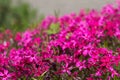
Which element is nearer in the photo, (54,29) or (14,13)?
(54,29)

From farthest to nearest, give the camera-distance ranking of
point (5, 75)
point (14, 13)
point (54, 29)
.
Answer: point (14, 13)
point (54, 29)
point (5, 75)

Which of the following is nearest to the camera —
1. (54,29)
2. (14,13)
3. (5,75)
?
(5,75)

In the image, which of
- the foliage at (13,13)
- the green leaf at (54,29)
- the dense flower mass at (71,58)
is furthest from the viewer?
the foliage at (13,13)

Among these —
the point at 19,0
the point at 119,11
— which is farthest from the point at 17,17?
the point at 119,11

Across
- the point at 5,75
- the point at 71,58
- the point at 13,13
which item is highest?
the point at 13,13

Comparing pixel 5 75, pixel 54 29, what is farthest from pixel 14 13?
pixel 5 75

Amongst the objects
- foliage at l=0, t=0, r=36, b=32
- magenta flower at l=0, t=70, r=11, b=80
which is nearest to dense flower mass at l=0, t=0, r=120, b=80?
magenta flower at l=0, t=70, r=11, b=80

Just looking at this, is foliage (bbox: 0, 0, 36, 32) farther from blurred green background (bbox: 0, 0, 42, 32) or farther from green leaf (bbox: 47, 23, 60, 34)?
green leaf (bbox: 47, 23, 60, 34)

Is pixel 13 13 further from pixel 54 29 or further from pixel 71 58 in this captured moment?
pixel 71 58

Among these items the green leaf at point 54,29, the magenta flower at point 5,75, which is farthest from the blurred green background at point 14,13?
the magenta flower at point 5,75

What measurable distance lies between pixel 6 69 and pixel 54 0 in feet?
23.1

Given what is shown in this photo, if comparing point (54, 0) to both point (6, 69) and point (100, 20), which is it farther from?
point (6, 69)

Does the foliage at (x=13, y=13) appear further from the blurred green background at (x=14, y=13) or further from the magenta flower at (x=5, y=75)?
the magenta flower at (x=5, y=75)

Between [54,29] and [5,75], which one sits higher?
[54,29]
